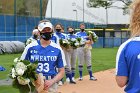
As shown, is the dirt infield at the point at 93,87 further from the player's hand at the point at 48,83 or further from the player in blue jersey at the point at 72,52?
the player's hand at the point at 48,83

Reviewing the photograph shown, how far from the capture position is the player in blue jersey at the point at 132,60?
11.3ft

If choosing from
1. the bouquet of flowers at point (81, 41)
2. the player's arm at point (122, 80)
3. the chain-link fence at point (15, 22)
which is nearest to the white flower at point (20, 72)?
the player's arm at point (122, 80)

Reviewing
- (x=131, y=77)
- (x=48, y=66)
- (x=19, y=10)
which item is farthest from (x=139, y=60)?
(x=19, y=10)

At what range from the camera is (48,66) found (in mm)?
6371

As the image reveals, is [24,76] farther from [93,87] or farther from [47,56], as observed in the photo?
[93,87]

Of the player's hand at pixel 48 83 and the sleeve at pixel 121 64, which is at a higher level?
the sleeve at pixel 121 64

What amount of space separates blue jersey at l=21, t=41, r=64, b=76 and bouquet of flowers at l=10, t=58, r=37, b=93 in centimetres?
53

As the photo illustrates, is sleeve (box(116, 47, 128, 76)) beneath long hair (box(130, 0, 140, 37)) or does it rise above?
beneath

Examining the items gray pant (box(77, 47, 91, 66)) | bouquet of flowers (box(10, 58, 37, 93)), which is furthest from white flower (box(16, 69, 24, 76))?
gray pant (box(77, 47, 91, 66))

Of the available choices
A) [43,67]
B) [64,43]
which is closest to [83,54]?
[64,43]

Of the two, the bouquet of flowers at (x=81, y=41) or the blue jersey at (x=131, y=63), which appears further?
the bouquet of flowers at (x=81, y=41)

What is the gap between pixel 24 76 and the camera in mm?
5648

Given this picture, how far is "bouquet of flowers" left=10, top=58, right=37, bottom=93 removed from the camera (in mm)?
5625

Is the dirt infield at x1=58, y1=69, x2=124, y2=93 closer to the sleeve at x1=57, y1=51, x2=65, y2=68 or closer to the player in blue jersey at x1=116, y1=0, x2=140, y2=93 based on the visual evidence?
the sleeve at x1=57, y1=51, x2=65, y2=68
